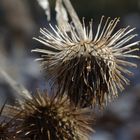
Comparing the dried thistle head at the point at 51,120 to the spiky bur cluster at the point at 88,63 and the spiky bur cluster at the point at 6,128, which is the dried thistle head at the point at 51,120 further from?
the spiky bur cluster at the point at 88,63

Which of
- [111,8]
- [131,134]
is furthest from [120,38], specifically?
[111,8]

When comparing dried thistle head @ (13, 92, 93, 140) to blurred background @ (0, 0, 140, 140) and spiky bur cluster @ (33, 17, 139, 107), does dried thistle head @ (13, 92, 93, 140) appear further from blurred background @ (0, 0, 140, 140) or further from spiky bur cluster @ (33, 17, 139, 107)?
blurred background @ (0, 0, 140, 140)

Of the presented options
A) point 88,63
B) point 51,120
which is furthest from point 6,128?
point 88,63

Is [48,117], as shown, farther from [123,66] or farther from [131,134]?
[131,134]

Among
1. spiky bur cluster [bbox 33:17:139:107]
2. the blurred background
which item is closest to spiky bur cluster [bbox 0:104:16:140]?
spiky bur cluster [bbox 33:17:139:107]

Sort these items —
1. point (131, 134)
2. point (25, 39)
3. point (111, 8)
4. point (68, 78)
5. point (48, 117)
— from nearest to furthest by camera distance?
point (68, 78), point (48, 117), point (131, 134), point (25, 39), point (111, 8)
